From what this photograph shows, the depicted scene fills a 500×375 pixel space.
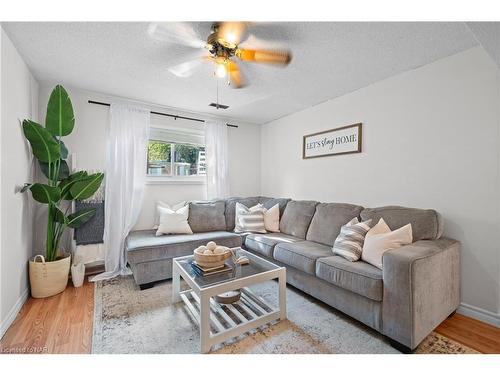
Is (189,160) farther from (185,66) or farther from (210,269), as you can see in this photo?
(210,269)

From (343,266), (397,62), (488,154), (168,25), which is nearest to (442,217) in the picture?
(488,154)

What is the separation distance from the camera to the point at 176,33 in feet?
5.41

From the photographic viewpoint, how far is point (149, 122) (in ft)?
10.7

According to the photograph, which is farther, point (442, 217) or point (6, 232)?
point (442, 217)

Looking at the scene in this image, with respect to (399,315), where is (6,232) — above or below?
above

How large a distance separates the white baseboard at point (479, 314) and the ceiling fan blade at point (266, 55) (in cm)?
253

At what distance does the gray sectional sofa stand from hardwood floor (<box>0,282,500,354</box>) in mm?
141

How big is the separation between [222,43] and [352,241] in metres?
1.95

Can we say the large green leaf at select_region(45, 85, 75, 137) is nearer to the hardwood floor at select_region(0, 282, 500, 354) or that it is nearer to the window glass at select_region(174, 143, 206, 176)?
the window glass at select_region(174, 143, 206, 176)

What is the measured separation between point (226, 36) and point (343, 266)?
195cm

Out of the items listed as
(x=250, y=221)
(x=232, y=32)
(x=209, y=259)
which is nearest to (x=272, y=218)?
(x=250, y=221)

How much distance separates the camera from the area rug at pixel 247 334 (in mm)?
1533
